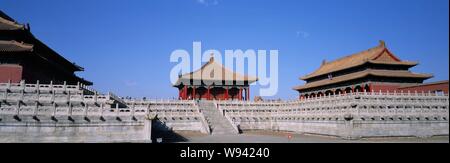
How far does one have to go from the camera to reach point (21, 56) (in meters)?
27.5

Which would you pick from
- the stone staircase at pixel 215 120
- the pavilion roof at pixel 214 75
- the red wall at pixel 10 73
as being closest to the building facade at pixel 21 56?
the red wall at pixel 10 73

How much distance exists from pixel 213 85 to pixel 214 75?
8.12ft

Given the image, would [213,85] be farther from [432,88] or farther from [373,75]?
[432,88]

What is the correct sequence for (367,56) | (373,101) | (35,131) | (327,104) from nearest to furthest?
(35,131)
(373,101)
(327,104)
(367,56)

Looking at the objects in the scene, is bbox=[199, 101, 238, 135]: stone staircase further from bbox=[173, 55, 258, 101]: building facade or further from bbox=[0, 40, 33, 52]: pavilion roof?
bbox=[0, 40, 33, 52]: pavilion roof

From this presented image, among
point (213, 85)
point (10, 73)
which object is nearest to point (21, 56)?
point (10, 73)

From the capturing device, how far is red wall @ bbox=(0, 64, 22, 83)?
26859 mm

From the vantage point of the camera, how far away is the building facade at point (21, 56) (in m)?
26.9

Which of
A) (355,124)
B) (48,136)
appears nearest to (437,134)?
(355,124)

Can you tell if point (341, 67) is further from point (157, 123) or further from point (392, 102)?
point (157, 123)

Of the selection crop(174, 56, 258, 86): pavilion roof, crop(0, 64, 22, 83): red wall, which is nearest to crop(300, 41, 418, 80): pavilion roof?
crop(174, 56, 258, 86): pavilion roof

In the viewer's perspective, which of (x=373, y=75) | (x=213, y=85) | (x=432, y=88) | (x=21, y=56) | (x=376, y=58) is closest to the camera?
(x=21, y=56)
